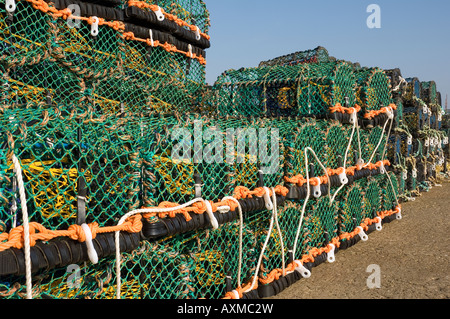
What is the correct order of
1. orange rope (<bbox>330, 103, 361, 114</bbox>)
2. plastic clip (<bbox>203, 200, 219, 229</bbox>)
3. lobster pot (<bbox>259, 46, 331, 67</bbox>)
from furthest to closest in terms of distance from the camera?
lobster pot (<bbox>259, 46, 331, 67</bbox>), orange rope (<bbox>330, 103, 361, 114</bbox>), plastic clip (<bbox>203, 200, 219, 229</bbox>)

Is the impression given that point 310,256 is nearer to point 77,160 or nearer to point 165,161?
point 165,161

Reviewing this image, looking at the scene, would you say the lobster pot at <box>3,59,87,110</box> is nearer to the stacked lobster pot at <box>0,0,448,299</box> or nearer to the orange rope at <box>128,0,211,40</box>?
the stacked lobster pot at <box>0,0,448,299</box>

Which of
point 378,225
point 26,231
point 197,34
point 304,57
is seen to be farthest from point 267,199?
point 304,57

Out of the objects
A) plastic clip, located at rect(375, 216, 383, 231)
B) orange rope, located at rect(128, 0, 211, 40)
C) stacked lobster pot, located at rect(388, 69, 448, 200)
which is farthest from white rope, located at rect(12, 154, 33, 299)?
stacked lobster pot, located at rect(388, 69, 448, 200)

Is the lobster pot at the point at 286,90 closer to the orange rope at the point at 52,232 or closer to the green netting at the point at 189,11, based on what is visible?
the green netting at the point at 189,11

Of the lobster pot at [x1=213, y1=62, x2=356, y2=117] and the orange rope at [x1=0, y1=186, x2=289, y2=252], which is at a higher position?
the lobster pot at [x1=213, y1=62, x2=356, y2=117]

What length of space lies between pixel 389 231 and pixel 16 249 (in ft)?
12.3

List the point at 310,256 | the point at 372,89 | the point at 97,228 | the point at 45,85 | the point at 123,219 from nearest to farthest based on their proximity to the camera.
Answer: the point at 97,228 → the point at 123,219 → the point at 45,85 → the point at 310,256 → the point at 372,89

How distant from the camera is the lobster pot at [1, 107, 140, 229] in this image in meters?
1.50

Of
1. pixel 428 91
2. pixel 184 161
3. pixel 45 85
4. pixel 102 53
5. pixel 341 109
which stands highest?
pixel 428 91

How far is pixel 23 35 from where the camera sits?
251cm

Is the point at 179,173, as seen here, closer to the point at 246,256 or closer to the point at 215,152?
the point at 215,152

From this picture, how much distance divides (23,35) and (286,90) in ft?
7.27

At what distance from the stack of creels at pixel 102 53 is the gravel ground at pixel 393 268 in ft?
6.06
